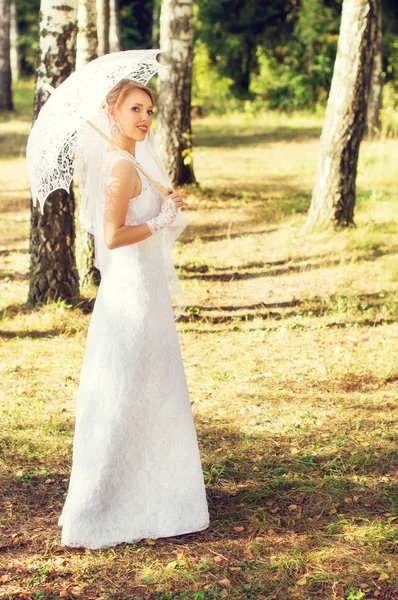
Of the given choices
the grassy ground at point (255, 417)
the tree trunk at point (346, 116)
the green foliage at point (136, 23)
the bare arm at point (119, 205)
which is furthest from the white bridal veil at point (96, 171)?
the green foliage at point (136, 23)

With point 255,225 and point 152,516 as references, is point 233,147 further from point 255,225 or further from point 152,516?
point 152,516

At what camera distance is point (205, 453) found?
5562mm

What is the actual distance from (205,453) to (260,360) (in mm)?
1857

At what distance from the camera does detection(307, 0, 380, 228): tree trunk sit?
10570mm

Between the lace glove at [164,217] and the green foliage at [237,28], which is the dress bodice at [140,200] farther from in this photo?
the green foliage at [237,28]

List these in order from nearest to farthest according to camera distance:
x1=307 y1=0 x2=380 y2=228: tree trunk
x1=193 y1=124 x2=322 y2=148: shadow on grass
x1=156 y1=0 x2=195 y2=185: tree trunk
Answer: x1=307 y1=0 x2=380 y2=228: tree trunk < x1=156 y1=0 x2=195 y2=185: tree trunk < x1=193 y1=124 x2=322 y2=148: shadow on grass

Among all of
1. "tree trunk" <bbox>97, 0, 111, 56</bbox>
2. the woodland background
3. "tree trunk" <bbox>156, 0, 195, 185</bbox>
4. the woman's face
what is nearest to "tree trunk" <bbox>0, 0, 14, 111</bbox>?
the woodland background

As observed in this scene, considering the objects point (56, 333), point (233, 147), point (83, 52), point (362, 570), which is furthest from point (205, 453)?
point (233, 147)

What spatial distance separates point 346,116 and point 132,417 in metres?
7.54

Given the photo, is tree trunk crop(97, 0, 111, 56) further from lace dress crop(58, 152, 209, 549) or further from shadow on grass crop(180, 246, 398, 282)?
lace dress crop(58, 152, 209, 549)

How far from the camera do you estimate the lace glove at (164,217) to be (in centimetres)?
411

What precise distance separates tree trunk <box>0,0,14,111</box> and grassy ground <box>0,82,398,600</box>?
43.8 feet

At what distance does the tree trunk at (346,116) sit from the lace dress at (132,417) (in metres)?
7.16

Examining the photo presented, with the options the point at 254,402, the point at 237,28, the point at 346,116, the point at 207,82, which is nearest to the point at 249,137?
the point at 237,28
